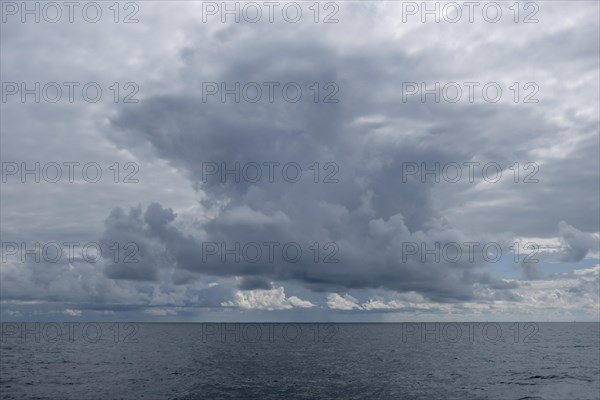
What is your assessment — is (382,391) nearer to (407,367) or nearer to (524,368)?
(407,367)

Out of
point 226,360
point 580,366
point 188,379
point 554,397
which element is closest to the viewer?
point 554,397

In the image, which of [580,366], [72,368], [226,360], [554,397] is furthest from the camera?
[226,360]

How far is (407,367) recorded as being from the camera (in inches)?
4156

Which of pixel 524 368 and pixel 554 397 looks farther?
pixel 524 368

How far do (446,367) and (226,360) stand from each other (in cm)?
5182

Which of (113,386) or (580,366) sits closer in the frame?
(113,386)

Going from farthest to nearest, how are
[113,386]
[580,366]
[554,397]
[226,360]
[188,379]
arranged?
[226,360] → [580,366] → [188,379] → [113,386] → [554,397]

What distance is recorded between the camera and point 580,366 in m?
109

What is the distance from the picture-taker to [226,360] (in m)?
121

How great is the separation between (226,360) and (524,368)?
223 ft

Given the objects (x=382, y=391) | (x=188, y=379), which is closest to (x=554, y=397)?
(x=382, y=391)

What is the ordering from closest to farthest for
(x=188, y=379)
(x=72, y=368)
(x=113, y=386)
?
(x=113, y=386), (x=188, y=379), (x=72, y=368)

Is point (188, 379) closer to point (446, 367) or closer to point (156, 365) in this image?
point (156, 365)

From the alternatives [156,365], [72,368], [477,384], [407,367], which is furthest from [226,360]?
[477,384]
